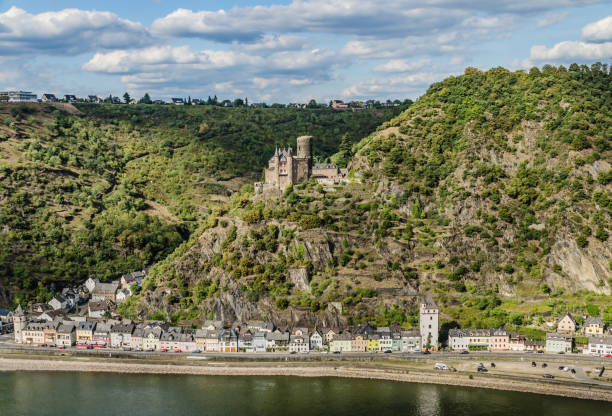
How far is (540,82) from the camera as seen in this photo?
100688 millimetres

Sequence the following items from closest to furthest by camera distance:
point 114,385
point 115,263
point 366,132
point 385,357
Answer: point 114,385, point 385,357, point 115,263, point 366,132

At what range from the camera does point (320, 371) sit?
6525 cm

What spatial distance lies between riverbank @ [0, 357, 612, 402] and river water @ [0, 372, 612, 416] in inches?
34.3

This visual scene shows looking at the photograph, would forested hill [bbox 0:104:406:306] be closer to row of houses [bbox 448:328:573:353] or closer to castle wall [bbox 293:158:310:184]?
castle wall [bbox 293:158:310:184]

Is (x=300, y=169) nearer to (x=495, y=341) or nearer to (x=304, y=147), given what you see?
(x=304, y=147)

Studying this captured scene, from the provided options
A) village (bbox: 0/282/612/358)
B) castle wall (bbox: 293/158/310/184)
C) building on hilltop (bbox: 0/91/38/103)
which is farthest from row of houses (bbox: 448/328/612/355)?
building on hilltop (bbox: 0/91/38/103)

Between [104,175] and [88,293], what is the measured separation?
130 ft

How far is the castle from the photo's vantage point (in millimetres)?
88250

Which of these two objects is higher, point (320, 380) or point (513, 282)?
point (513, 282)

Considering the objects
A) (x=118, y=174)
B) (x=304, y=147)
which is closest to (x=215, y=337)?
(x=304, y=147)

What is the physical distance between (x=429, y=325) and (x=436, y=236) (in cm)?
1688

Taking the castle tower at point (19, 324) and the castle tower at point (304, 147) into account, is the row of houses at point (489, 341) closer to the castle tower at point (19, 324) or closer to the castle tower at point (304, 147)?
the castle tower at point (304, 147)

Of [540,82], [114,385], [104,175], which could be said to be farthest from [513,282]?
[104,175]

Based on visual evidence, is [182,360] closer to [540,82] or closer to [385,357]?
[385,357]
